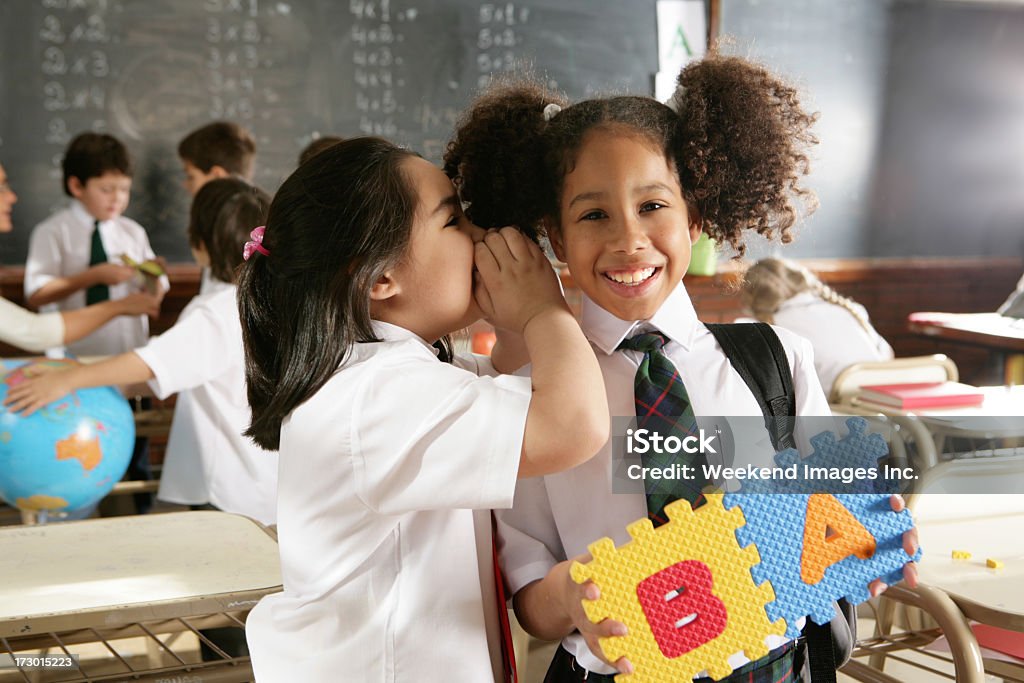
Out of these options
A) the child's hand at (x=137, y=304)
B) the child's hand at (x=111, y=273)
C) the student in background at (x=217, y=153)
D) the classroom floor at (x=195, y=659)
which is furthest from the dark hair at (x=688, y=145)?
the child's hand at (x=111, y=273)

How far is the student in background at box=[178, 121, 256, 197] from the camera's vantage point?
3.75 m

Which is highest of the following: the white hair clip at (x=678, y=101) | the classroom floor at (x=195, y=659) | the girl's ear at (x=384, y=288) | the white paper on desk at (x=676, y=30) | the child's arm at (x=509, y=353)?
the white paper on desk at (x=676, y=30)

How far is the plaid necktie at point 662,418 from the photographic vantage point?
41.0 inches

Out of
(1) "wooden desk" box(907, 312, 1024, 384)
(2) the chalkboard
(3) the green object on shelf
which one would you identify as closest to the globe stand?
(2) the chalkboard

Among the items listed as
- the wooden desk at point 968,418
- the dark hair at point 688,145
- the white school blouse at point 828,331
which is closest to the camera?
the dark hair at point 688,145

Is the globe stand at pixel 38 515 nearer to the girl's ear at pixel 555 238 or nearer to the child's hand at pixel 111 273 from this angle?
the child's hand at pixel 111 273

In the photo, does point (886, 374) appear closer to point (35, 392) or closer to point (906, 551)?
point (906, 551)

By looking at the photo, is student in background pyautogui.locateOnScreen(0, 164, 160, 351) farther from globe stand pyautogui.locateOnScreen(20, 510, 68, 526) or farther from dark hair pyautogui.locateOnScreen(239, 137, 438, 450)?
dark hair pyautogui.locateOnScreen(239, 137, 438, 450)

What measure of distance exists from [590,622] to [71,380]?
1806 mm

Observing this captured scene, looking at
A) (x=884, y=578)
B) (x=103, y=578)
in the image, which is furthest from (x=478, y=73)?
(x=884, y=578)

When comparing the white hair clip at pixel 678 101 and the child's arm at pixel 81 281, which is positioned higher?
the white hair clip at pixel 678 101

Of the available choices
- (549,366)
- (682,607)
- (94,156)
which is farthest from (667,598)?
(94,156)

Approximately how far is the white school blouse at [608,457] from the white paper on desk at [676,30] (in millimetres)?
4532

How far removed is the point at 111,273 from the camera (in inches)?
146
